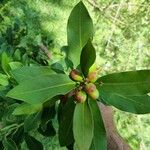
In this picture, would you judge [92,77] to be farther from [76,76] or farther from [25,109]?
[25,109]

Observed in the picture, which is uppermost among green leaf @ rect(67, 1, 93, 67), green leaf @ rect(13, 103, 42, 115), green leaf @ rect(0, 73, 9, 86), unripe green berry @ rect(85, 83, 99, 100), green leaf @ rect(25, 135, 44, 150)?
green leaf @ rect(67, 1, 93, 67)

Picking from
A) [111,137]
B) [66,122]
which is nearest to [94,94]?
[66,122]

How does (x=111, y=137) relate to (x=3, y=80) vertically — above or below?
below

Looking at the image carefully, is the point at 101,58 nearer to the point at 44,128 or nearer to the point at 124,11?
the point at 124,11

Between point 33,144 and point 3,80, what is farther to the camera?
point 33,144

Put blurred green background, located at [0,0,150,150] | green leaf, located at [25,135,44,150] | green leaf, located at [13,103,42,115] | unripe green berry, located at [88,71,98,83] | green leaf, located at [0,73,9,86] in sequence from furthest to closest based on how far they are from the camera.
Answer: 1. blurred green background, located at [0,0,150,150]
2. green leaf, located at [25,135,44,150]
3. green leaf, located at [0,73,9,86]
4. green leaf, located at [13,103,42,115]
5. unripe green berry, located at [88,71,98,83]

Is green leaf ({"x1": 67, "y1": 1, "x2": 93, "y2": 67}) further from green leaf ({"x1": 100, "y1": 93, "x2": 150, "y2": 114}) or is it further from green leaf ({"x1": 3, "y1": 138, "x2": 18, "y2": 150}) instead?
green leaf ({"x1": 3, "y1": 138, "x2": 18, "y2": 150})

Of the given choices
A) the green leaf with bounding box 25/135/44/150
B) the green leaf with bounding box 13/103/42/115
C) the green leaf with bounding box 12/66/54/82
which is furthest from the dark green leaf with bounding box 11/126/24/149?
the green leaf with bounding box 12/66/54/82
